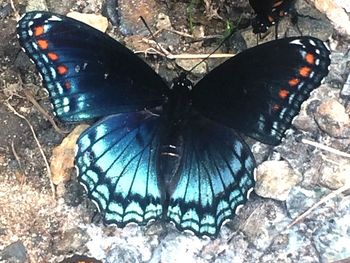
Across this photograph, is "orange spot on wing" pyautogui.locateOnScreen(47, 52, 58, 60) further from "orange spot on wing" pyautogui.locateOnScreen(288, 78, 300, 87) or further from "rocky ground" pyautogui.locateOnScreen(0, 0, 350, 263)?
"orange spot on wing" pyautogui.locateOnScreen(288, 78, 300, 87)

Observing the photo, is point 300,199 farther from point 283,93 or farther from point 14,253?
point 14,253

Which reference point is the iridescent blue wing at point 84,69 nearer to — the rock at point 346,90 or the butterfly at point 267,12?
the butterfly at point 267,12

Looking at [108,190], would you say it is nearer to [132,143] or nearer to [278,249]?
[132,143]

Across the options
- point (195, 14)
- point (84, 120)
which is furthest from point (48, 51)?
point (195, 14)

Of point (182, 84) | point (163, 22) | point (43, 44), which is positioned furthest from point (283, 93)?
point (43, 44)

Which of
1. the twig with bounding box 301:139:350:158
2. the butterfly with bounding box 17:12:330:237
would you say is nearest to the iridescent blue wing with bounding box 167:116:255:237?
the butterfly with bounding box 17:12:330:237

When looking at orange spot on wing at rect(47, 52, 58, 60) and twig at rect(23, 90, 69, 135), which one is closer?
orange spot on wing at rect(47, 52, 58, 60)
